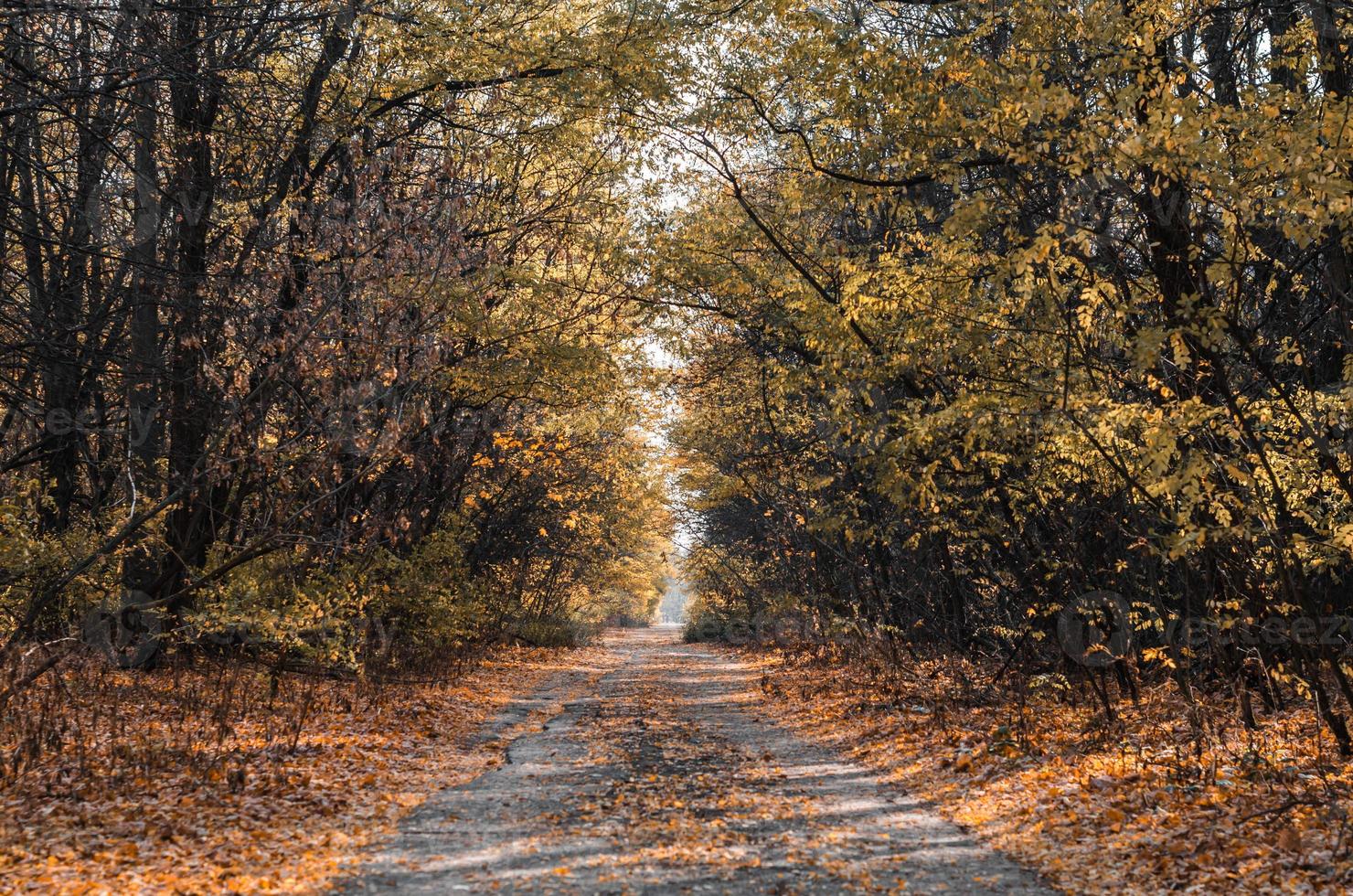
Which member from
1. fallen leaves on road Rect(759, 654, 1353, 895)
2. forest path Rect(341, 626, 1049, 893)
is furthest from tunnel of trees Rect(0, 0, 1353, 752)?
forest path Rect(341, 626, 1049, 893)

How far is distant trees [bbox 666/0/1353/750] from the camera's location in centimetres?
645

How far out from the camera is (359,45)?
1304 centimetres

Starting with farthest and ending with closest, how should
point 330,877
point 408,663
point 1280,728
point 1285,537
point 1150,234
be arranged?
point 408,663 < point 1280,728 < point 1150,234 < point 1285,537 < point 330,877

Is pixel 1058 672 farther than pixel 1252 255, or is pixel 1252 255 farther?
pixel 1058 672

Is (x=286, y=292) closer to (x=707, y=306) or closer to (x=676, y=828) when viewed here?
(x=707, y=306)

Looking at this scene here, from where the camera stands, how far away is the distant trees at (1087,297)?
645 cm

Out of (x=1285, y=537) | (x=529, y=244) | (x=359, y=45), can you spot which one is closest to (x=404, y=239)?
(x=359, y=45)

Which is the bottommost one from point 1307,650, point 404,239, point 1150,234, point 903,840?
point 903,840

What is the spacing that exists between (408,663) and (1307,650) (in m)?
12.5

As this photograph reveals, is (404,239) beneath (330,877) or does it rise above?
above

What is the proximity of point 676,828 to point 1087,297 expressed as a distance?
16.1 ft

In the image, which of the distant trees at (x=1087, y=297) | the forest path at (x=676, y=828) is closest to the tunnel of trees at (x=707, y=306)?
the distant trees at (x=1087, y=297)

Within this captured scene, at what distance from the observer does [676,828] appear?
23.0 feet

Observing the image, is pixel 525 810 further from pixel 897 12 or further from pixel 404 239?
pixel 897 12
